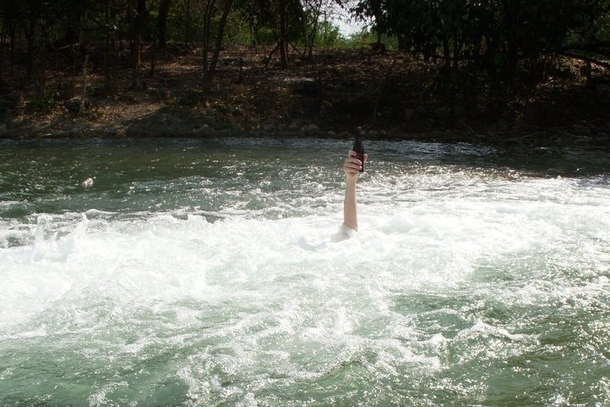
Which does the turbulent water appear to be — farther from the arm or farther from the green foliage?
the green foliage

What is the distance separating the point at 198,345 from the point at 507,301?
230cm

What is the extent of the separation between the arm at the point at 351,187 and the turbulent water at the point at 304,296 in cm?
17

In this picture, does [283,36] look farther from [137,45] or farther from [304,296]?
[304,296]

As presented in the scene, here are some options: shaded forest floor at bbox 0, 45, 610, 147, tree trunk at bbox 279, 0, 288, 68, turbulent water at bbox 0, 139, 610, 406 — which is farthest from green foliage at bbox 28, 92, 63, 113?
turbulent water at bbox 0, 139, 610, 406

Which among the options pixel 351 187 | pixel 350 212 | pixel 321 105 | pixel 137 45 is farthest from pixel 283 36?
pixel 351 187

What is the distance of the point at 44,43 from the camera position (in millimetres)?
15773

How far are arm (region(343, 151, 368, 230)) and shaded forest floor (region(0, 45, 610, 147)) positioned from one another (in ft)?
28.5

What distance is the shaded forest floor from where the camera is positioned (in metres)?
15.3

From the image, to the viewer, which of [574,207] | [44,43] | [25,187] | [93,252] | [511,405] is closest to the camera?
[511,405]

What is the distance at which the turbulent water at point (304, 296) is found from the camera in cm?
410

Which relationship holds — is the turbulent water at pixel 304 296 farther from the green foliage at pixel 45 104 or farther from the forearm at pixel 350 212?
the green foliage at pixel 45 104

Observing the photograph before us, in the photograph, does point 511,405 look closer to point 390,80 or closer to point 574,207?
point 574,207

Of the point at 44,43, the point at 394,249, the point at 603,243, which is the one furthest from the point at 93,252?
the point at 44,43

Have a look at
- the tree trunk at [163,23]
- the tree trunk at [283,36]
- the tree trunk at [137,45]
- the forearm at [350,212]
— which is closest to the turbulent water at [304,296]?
the forearm at [350,212]
